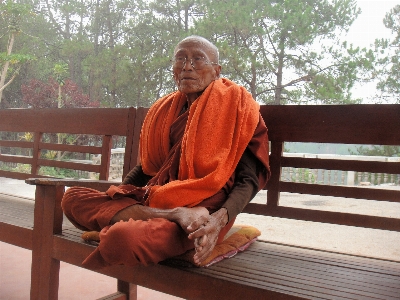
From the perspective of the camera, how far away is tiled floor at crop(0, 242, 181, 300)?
7.90 ft

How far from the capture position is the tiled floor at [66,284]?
94.8 inches

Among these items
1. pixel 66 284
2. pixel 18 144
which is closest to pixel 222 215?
pixel 66 284

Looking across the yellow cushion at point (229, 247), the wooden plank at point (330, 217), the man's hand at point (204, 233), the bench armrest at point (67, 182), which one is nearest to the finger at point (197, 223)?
the man's hand at point (204, 233)

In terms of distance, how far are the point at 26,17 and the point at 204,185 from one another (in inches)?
368

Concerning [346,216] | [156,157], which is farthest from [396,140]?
[156,157]

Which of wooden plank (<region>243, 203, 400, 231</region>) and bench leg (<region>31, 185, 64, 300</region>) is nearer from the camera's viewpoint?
wooden plank (<region>243, 203, 400, 231</region>)

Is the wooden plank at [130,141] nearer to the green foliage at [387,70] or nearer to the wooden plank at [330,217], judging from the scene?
the wooden plank at [330,217]

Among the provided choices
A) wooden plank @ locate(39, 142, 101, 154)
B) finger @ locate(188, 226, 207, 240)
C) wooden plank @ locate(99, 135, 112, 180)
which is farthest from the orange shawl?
wooden plank @ locate(39, 142, 101, 154)

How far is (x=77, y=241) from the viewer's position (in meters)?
1.69

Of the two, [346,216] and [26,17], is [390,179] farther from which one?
[26,17]

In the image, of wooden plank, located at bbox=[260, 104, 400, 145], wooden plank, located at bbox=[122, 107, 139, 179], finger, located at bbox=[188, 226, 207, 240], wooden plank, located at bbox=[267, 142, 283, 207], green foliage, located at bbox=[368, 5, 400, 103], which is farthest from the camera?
green foliage, located at bbox=[368, 5, 400, 103]

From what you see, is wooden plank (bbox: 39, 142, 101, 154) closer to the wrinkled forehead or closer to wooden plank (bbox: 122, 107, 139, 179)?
wooden plank (bbox: 122, 107, 139, 179)

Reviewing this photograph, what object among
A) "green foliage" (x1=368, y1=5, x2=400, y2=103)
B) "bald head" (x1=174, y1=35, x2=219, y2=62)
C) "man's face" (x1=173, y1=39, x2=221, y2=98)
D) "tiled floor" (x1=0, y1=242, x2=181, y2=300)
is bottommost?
"tiled floor" (x1=0, y1=242, x2=181, y2=300)

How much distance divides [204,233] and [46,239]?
851 millimetres
